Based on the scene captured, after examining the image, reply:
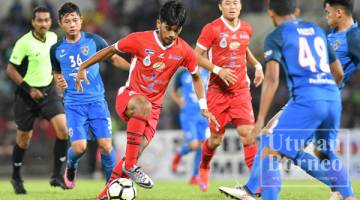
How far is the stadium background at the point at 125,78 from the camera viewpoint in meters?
17.4

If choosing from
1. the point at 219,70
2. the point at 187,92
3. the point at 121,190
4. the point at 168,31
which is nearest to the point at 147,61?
the point at 168,31

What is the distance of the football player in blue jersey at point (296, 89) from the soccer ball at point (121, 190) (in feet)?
5.52

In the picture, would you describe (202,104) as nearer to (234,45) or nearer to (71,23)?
(234,45)

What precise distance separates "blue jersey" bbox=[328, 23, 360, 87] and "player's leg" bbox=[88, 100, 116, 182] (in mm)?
3012

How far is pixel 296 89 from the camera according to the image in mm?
6980

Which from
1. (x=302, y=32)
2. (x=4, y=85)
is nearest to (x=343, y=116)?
(x=4, y=85)

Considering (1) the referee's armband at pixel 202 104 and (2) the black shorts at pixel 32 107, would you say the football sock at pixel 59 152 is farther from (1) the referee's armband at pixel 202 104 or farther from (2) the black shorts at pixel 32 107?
(1) the referee's armband at pixel 202 104

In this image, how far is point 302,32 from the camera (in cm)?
697

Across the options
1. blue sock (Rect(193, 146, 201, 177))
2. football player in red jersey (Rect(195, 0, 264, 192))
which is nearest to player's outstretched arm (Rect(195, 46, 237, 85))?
football player in red jersey (Rect(195, 0, 264, 192))

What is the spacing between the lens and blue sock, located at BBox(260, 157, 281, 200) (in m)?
6.99

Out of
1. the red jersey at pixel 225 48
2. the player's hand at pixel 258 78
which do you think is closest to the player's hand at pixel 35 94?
the red jersey at pixel 225 48

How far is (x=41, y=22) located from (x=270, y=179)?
5.17 metres

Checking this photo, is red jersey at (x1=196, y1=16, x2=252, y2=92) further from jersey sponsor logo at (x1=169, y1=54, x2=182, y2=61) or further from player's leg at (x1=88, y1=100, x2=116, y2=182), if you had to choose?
player's leg at (x1=88, y1=100, x2=116, y2=182)

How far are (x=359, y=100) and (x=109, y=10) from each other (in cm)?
767
